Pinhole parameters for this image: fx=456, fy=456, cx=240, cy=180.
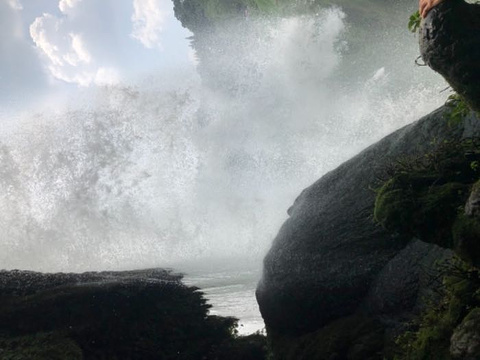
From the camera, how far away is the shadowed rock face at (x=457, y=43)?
384 cm

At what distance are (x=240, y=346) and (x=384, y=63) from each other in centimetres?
3900

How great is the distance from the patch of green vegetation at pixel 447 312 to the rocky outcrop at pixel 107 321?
228 inches

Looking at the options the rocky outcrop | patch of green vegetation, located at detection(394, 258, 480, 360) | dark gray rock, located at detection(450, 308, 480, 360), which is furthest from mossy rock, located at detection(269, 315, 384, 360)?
dark gray rock, located at detection(450, 308, 480, 360)

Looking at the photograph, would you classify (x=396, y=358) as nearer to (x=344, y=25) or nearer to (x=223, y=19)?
(x=344, y=25)

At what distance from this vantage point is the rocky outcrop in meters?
8.87

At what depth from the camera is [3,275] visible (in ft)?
32.6

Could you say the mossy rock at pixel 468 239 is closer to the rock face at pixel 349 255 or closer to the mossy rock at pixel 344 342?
the rock face at pixel 349 255

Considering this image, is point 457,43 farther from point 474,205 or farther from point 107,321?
point 107,321

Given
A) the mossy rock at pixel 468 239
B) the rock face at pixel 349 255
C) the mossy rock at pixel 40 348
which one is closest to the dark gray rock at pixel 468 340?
the mossy rock at pixel 468 239

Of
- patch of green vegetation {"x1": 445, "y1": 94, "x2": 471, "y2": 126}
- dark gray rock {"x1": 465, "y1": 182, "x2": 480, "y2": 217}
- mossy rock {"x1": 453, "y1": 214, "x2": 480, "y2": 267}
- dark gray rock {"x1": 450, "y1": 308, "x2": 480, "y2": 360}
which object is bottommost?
dark gray rock {"x1": 450, "y1": 308, "x2": 480, "y2": 360}

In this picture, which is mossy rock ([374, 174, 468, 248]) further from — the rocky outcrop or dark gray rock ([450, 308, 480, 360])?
the rocky outcrop

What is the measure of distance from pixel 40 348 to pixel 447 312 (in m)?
7.13

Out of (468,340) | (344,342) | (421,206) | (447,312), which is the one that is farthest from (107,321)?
(468,340)

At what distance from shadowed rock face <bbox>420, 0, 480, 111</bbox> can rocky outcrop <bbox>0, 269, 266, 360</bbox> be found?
7.89 meters
